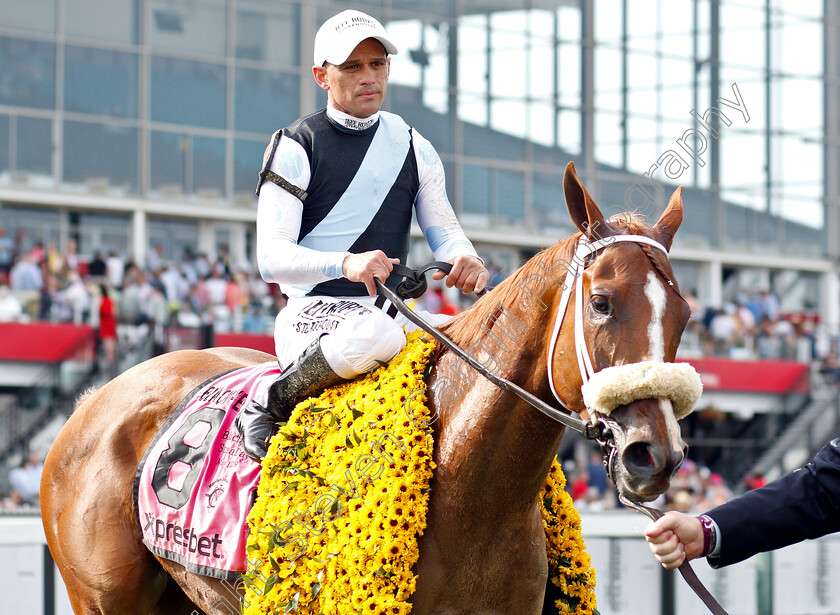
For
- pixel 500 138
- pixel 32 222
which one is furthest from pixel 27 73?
pixel 500 138

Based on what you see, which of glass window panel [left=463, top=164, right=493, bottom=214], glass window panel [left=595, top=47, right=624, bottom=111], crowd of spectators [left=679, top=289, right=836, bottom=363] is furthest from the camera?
glass window panel [left=595, top=47, right=624, bottom=111]

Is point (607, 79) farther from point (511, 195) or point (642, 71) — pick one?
point (511, 195)

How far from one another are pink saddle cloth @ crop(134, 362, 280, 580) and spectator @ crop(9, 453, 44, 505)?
7.89m

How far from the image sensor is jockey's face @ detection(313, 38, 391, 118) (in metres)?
3.72

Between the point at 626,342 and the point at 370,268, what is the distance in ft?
2.98

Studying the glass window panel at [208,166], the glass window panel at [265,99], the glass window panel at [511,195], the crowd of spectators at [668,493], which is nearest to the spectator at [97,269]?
the glass window panel at [208,166]

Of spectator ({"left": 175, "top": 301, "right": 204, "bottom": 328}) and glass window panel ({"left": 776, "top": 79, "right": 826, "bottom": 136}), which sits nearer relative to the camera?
spectator ({"left": 175, "top": 301, "right": 204, "bottom": 328})

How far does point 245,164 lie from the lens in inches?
834

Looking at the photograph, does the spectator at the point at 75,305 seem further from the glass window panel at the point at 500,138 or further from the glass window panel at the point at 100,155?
the glass window panel at the point at 500,138

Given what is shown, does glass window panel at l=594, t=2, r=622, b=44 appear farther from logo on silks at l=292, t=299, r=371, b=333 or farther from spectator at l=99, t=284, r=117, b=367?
logo on silks at l=292, t=299, r=371, b=333

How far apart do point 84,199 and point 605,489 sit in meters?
10.4

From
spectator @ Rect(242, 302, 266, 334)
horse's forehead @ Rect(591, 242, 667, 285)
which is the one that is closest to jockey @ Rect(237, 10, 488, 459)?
horse's forehead @ Rect(591, 242, 667, 285)

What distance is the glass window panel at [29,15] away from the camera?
18.9 m

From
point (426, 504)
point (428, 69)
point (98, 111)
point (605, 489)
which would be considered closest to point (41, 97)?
point (98, 111)
